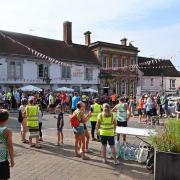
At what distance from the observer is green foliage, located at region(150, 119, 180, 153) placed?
736cm

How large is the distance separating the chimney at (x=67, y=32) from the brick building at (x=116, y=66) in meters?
3.50

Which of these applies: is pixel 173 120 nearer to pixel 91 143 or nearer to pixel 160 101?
pixel 91 143

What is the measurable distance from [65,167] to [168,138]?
2.80m

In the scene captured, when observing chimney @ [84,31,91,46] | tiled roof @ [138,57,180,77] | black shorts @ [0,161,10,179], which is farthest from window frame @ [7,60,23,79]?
black shorts @ [0,161,10,179]

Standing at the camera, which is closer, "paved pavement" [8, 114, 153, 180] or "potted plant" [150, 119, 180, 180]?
"potted plant" [150, 119, 180, 180]

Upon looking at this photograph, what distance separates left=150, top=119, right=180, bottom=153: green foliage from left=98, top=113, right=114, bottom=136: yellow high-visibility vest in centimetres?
153

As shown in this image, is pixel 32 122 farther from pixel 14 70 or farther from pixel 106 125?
pixel 14 70

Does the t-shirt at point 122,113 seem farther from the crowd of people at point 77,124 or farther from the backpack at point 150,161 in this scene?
the backpack at point 150,161

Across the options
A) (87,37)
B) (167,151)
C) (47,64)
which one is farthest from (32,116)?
(87,37)

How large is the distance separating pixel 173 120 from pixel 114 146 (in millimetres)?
2045

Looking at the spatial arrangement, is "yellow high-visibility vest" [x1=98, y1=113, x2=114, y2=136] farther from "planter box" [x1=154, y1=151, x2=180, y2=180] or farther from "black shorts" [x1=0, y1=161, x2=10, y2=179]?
"black shorts" [x1=0, y1=161, x2=10, y2=179]

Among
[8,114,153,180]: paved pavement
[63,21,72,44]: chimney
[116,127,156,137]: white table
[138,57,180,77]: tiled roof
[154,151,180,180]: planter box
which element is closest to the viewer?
[154,151,180,180]: planter box

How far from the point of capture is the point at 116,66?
46.1m

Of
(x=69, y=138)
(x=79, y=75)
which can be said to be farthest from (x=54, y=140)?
(x=79, y=75)
